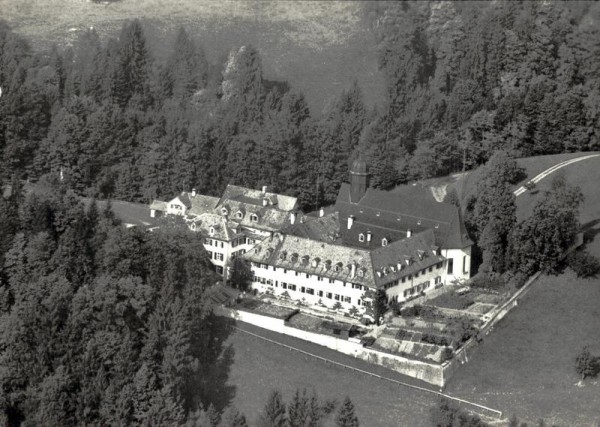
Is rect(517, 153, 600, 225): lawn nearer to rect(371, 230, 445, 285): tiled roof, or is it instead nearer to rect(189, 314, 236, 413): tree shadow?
rect(371, 230, 445, 285): tiled roof

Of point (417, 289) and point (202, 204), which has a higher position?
point (202, 204)

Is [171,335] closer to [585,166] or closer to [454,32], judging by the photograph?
[585,166]

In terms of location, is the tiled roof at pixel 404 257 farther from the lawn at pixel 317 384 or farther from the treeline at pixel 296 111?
the treeline at pixel 296 111

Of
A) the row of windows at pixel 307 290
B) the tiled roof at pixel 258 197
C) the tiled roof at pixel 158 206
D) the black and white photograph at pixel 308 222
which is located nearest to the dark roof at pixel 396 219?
the black and white photograph at pixel 308 222

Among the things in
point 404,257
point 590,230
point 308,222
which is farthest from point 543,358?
point 308,222

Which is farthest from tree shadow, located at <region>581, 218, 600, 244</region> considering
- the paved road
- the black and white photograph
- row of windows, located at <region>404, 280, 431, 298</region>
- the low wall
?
the low wall

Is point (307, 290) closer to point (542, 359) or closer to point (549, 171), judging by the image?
point (542, 359)
